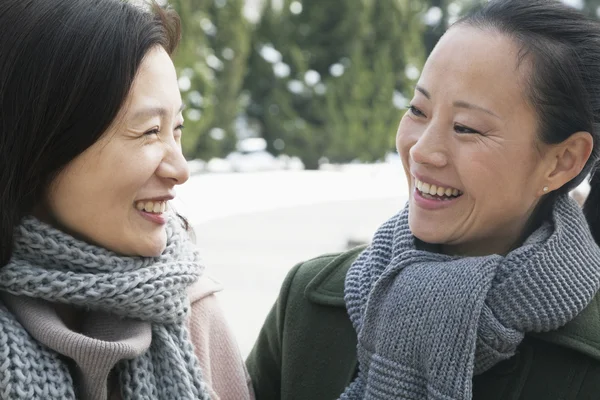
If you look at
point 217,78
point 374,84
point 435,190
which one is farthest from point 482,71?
point 374,84

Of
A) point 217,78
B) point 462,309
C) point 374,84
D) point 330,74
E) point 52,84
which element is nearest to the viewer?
point 52,84

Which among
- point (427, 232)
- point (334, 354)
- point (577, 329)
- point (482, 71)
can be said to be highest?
point (482, 71)

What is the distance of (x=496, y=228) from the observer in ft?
5.87

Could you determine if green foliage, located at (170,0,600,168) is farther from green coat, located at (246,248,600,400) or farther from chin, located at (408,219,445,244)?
chin, located at (408,219,445,244)

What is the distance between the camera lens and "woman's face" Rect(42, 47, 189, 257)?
1.60 m

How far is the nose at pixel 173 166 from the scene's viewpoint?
5.42 feet

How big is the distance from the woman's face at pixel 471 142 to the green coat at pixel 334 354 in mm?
264

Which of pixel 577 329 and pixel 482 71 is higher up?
pixel 482 71

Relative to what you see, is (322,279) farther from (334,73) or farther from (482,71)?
(334,73)

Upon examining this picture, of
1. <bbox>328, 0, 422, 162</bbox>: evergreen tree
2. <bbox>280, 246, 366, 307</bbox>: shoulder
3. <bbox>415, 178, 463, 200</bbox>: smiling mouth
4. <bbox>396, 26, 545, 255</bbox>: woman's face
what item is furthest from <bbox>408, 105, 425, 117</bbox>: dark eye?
<bbox>328, 0, 422, 162</bbox>: evergreen tree

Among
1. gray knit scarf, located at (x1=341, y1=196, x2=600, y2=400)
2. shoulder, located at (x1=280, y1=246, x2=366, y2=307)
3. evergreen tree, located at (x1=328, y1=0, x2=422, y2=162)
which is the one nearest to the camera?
gray knit scarf, located at (x1=341, y1=196, x2=600, y2=400)

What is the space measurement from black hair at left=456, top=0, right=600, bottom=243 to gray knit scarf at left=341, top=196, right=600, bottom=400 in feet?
0.67

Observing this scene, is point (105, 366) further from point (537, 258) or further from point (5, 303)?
point (537, 258)

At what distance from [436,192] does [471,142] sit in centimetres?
13
